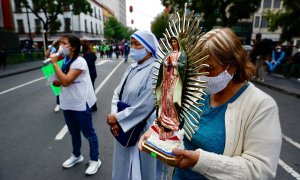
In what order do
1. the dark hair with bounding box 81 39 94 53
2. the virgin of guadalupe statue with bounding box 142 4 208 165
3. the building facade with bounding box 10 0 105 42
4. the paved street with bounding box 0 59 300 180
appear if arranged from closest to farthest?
the virgin of guadalupe statue with bounding box 142 4 208 165 → the paved street with bounding box 0 59 300 180 → the dark hair with bounding box 81 39 94 53 → the building facade with bounding box 10 0 105 42

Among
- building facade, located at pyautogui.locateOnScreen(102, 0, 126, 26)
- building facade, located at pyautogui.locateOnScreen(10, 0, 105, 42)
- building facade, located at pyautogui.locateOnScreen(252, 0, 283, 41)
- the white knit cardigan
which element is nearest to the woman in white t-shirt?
the white knit cardigan

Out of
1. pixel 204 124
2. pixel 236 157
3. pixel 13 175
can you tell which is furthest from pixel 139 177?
pixel 13 175

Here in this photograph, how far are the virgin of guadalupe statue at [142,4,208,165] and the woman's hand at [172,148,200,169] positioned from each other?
26 millimetres

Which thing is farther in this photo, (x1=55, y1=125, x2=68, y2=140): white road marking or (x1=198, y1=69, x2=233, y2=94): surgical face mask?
(x1=55, y1=125, x2=68, y2=140): white road marking

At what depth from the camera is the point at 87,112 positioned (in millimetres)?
3021

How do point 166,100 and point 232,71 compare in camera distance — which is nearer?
point 166,100

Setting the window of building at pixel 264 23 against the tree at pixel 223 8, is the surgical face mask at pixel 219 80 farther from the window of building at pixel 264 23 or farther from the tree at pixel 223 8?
the window of building at pixel 264 23

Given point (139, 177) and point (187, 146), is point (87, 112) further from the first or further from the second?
point (187, 146)

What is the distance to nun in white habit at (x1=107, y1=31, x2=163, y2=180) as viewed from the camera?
2.07 meters

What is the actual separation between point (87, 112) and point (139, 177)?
49.3 inches

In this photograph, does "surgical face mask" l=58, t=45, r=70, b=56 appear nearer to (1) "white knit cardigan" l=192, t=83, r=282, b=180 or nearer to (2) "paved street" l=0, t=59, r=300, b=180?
(2) "paved street" l=0, t=59, r=300, b=180

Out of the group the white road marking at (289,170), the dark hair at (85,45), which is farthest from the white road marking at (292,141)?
the dark hair at (85,45)

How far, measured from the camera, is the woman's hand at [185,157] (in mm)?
962

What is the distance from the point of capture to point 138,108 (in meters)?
2.05
